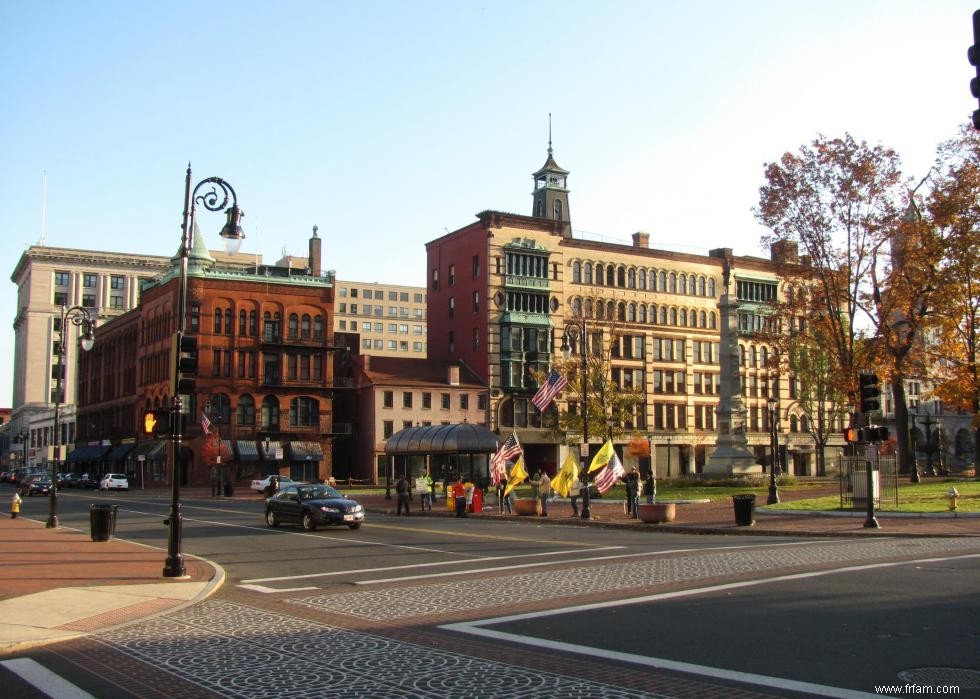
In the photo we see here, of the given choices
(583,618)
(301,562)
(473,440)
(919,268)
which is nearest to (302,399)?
(473,440)

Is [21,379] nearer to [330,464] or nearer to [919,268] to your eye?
[330,464]

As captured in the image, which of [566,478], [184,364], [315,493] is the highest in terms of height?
[184,364]

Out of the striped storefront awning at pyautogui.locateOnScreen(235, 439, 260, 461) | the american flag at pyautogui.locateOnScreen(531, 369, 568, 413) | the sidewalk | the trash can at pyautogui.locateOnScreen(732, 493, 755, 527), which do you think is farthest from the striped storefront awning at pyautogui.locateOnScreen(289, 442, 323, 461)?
the trash can at pyautogui.locateOnScreen(732, 493, 755, 527)

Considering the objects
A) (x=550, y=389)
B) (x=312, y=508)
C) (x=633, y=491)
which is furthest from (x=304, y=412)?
(x=633, y=491)

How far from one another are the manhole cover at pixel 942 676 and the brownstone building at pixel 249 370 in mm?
67036

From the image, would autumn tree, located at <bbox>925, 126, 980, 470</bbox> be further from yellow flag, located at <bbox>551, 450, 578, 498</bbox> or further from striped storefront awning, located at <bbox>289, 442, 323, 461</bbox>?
striped storefront awning, located at <bbox>289, 442, 323, 461</bbox>

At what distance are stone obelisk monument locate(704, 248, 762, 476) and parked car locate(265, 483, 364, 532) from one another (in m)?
24.5

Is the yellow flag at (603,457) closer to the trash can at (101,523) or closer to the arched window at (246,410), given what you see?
the trash can at (101,523)

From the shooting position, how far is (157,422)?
1844cm

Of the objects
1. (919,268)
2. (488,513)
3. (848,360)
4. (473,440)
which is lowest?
(488,513)

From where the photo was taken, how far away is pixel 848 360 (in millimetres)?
45375

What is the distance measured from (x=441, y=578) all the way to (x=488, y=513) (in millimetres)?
22942

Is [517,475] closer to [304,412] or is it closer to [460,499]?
[460,499]

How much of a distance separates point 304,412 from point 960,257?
53.0 m
